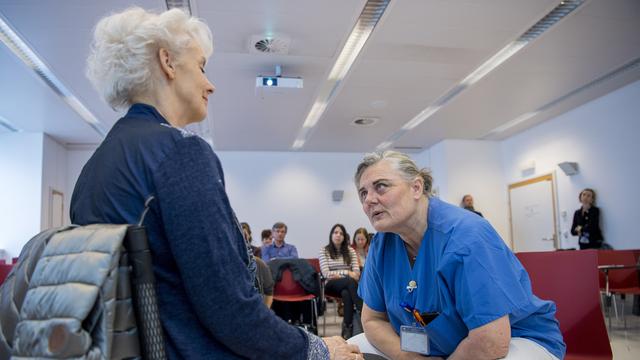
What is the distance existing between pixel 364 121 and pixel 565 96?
9.94ft

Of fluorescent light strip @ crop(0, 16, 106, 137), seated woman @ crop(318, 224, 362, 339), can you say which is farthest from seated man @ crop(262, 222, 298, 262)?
fluorescent light strip @ crop(0, 16, 106, 137)

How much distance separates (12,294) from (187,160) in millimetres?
334

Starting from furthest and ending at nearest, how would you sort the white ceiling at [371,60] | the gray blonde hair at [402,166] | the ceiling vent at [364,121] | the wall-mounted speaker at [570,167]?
the ceiling vent at [364,121] < the wall-mounted speaker at [570,167] < the white ceiling at [371,60] < the gray blonde hair at [402,166]

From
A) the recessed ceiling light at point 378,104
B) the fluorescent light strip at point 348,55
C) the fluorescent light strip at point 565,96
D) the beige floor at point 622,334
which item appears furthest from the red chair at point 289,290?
the fluorescent light strip at point 565,96

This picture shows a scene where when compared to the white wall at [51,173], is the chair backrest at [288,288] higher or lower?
lower

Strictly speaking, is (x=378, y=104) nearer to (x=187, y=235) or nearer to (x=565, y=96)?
(x=565, y=96)

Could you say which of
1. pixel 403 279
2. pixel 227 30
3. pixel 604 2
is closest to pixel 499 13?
pixel 604 2

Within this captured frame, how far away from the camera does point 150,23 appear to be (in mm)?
917

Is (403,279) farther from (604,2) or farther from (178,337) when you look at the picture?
(604,2)

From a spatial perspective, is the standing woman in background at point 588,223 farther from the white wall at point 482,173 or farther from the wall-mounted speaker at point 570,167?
the wall-mounted speaker at point 570,167

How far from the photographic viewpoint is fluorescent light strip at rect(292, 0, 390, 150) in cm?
421

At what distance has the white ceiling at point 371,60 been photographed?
414cm

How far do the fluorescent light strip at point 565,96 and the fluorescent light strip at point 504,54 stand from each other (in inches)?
63.0

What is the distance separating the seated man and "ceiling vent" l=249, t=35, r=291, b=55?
265 cm
